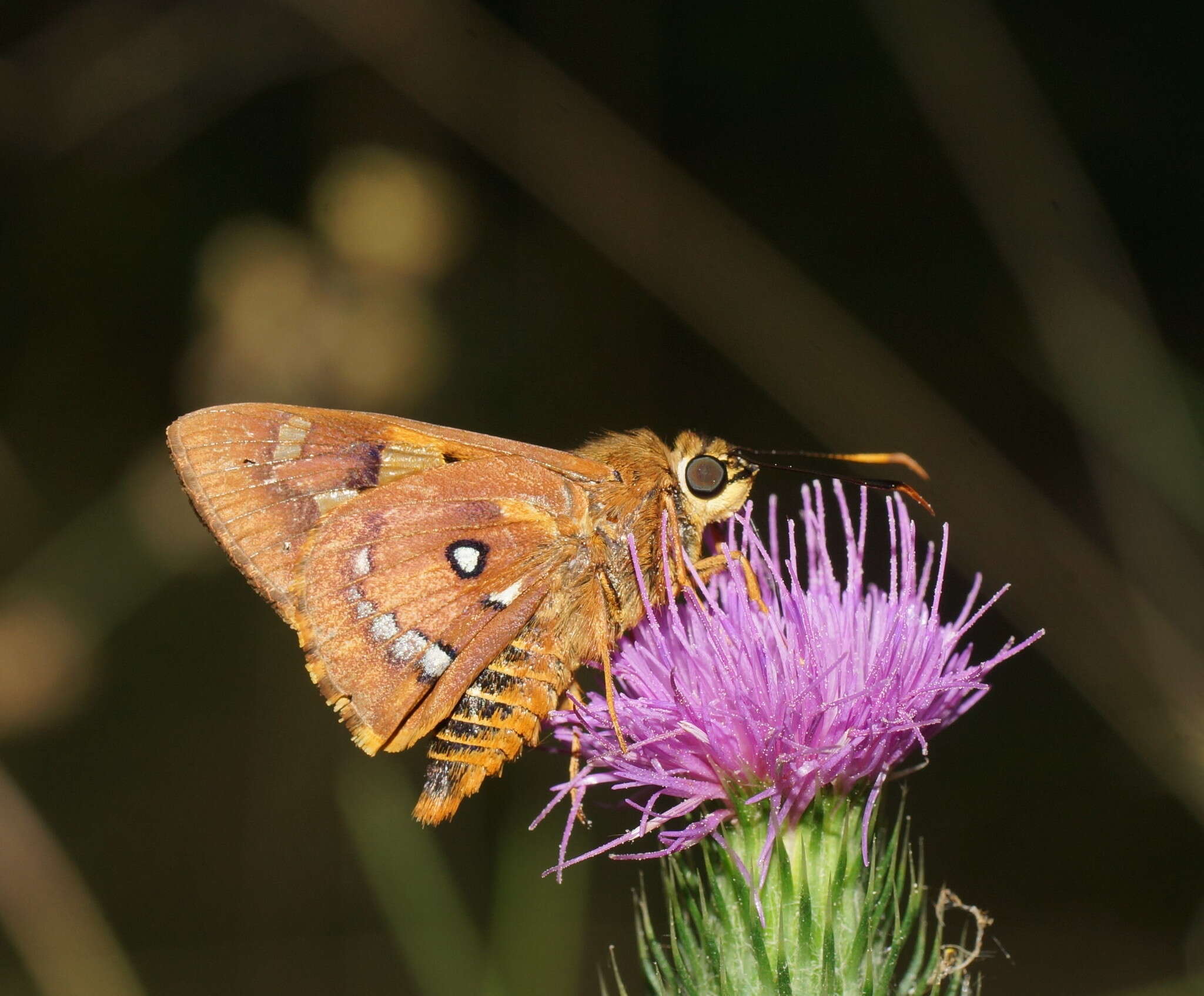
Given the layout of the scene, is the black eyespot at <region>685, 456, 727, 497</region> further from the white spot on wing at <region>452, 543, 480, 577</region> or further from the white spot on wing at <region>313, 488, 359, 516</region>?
the white spot on wing at <region>313, 488, 359, 516</region>

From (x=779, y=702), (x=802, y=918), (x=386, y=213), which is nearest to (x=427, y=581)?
(x=779, y=702)

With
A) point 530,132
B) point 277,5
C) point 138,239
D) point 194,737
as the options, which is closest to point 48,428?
point 138,239

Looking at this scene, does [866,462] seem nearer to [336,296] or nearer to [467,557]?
[467,557]

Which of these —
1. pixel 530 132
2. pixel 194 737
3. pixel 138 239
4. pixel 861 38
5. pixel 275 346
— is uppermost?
pixel 861 38

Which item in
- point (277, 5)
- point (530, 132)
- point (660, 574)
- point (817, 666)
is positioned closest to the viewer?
point (817, 666)

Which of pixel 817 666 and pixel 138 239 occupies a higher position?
pixel 138 239

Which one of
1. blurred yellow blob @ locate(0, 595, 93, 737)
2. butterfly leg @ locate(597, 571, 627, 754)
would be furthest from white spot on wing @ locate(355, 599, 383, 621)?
blurred yellow blob @ locate(0, 595, 93, 737)

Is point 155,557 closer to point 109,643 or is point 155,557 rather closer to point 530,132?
point 109,643

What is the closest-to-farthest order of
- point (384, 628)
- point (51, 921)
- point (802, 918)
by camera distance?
point (802, 918) → point (384, 628) → point (51, 921)
